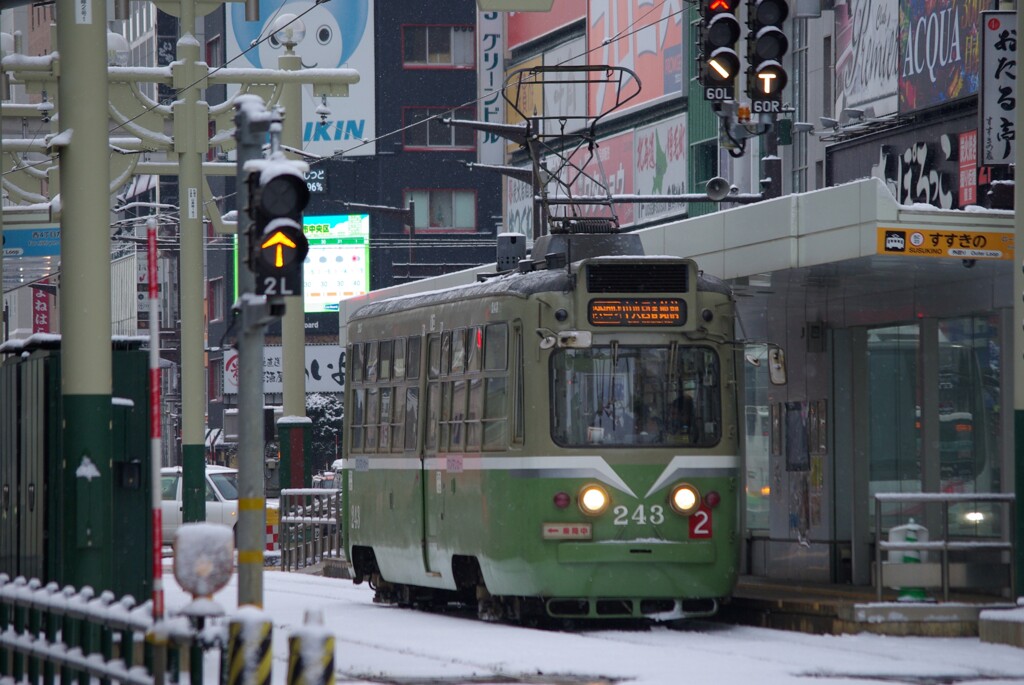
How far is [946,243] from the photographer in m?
17.0

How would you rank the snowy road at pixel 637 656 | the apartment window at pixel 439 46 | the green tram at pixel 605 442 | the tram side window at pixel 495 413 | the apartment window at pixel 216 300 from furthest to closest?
the apartment window at pixel 216 300 < the apartment window at pixel 439 46 < the tram side window at pixel 495 413 < the green tram at pixel 605 442 < the snowy road at pixel 637 656

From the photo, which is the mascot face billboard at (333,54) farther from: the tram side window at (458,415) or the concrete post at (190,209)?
the tram side window at (458,415)

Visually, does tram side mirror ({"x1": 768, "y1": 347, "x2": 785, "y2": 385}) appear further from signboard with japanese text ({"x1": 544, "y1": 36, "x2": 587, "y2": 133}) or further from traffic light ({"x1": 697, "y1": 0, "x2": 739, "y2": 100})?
signboard with japanese text ({"x1": 544, "y1": 36, "x2": 587, "y2": 133})

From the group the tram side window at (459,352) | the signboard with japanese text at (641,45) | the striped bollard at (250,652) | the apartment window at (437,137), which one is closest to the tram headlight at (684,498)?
the tram side window at (459,352)

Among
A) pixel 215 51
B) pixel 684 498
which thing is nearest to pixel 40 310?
pixel 215 51

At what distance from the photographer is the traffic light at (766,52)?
18.9m

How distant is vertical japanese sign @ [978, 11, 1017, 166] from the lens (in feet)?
68.1

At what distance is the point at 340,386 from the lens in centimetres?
7269

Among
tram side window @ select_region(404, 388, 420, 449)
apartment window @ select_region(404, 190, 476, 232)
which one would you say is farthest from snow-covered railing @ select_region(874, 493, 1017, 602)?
apartment window @ select_region(404, 190, 476, 232)

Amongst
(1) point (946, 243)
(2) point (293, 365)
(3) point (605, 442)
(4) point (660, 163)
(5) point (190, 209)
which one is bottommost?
(3) point (605, 442)

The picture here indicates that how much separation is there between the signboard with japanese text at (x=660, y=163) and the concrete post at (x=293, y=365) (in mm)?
9921

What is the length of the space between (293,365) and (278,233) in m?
20.9

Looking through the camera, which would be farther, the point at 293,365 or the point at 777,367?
the point at 293,365

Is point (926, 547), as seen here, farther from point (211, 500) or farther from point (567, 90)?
point (567, 90)
